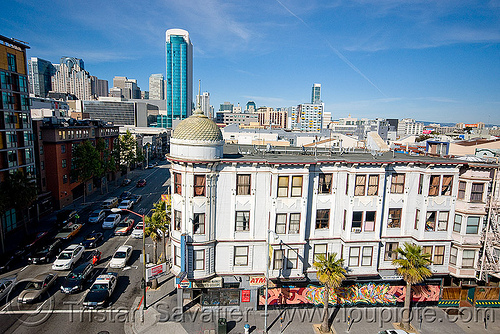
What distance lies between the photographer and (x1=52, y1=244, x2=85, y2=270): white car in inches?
1303

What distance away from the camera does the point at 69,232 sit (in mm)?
41688

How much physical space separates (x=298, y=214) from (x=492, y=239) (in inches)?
777

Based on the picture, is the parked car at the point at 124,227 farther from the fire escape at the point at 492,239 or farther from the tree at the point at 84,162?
the fire escape at the point at 492,239

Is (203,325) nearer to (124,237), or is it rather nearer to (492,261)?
Answer: (124,237)

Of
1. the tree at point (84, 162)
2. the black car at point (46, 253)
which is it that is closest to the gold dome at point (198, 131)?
the black car at point (46, 253)

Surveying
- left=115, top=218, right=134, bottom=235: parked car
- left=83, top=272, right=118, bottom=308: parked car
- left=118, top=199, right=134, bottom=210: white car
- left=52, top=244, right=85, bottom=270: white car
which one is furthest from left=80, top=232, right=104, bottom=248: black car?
left=118, top=199, right=134, bottom=210: white car

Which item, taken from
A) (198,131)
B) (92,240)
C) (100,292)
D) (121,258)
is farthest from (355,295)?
(92,240)

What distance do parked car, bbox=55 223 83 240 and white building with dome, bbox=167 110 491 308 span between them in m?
23.7

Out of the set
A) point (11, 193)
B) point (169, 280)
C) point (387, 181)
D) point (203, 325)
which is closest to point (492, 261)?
point (387, 181)

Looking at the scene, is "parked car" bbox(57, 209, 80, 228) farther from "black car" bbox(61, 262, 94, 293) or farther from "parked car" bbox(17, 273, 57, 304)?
"parked car" bbox(17, 273, 57, 304)

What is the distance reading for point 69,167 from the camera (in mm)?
58000

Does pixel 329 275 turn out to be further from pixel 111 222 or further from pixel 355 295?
pixel 111 222

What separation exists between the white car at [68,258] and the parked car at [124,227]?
Answer: 7903 millimetres

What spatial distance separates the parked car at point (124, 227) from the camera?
44438 millimetres
